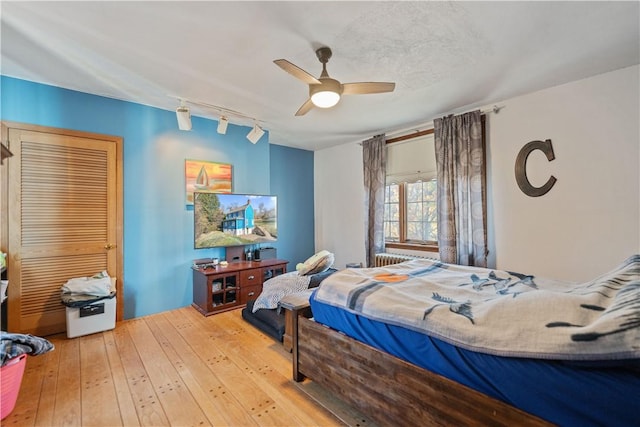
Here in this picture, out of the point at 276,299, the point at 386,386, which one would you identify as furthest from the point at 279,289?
the point at 386,386

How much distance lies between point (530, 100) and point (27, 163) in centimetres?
510

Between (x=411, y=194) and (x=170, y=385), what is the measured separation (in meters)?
3.63

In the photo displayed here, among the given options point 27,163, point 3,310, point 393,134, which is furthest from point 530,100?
point 3,310

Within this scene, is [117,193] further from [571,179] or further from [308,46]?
[571,179]

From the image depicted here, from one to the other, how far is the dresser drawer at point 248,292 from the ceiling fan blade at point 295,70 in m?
2.69

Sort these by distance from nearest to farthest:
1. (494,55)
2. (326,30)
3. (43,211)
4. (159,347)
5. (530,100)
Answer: (326,30) < (494,55) < (159,347) < (43,211) < (530,100)

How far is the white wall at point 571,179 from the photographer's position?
246 cm

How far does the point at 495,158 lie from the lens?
10.6 ft

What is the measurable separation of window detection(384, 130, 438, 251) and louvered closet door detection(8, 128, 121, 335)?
3.63 meters

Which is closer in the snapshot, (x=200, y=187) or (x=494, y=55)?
(x=494, y=55)

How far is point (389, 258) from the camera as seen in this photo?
410cm

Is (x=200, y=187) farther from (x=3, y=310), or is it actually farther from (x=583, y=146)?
(x=583, y=146)

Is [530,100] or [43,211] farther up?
[530,100]

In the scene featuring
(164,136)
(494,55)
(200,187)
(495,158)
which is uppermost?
(494,55)
